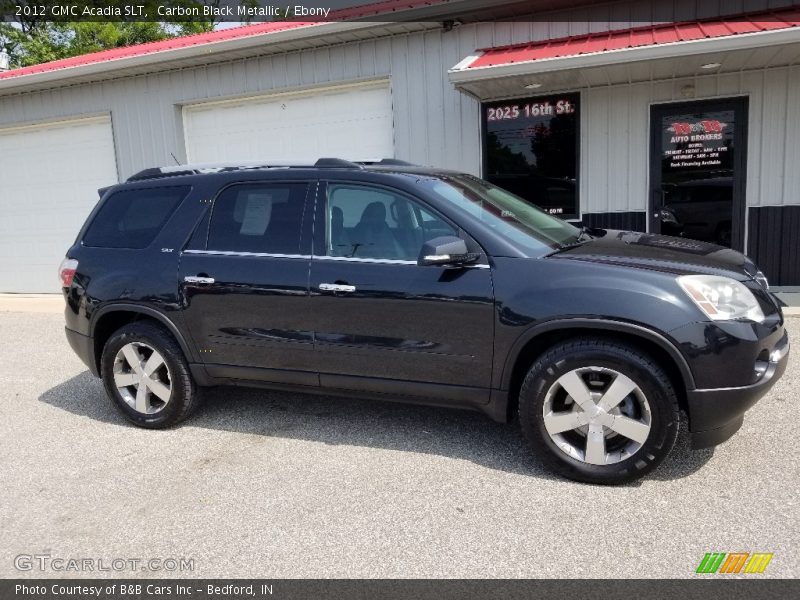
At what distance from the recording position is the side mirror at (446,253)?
3.42m

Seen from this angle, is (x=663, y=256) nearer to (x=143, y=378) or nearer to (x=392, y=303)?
(x=392, y=303)

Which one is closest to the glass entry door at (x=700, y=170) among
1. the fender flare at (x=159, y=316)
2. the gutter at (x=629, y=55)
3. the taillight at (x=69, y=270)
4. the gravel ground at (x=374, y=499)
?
the gutter at (x=629, y=55)

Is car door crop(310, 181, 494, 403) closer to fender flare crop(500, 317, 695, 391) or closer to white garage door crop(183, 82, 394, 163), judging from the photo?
fender flare crop(500, 317, 695, 391)

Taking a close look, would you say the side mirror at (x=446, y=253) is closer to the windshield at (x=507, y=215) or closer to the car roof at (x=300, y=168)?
the windshield at (x=507, y=215)

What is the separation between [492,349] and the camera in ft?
11.7

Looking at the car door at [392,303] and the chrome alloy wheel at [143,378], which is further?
the chrome alloy wheel at [143,378]

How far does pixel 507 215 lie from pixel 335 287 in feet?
3.85

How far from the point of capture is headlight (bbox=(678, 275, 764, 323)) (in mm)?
3238

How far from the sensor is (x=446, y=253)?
3439mm

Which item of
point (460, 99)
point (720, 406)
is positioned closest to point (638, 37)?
point (460, 99)

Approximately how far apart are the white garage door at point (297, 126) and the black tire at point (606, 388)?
21.4ft

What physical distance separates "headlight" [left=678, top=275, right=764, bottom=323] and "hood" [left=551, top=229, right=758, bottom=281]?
6cm

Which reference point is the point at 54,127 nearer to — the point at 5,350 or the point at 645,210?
the point at 5,350

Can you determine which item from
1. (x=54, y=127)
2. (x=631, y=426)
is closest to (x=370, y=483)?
(x=631, y=426)
